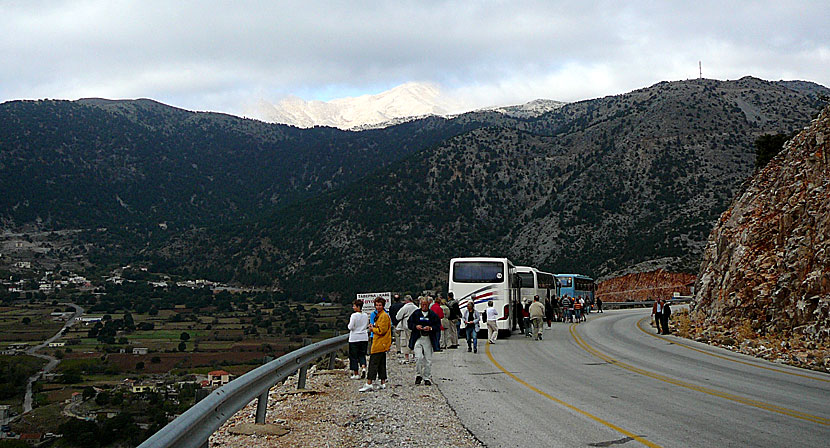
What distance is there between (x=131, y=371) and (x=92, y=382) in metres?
3.77

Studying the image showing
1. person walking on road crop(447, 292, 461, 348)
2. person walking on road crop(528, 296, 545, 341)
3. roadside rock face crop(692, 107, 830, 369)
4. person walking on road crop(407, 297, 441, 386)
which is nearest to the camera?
person walking on road crop(407, 297, 441, 386)

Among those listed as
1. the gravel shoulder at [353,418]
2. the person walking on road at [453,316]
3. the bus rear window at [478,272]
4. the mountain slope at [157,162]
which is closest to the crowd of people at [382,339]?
the gravel shoulder at [353,418]

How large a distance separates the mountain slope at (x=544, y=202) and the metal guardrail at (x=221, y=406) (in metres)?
69.4

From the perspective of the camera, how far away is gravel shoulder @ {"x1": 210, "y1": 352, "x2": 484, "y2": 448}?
9023 mm

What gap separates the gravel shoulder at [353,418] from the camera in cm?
902

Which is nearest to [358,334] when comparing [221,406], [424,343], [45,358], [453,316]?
[424,343]

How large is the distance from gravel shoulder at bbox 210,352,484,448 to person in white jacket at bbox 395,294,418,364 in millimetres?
3913

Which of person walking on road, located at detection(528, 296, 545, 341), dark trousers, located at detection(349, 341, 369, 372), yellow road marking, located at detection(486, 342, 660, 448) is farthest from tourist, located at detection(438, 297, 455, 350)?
dark trousers, located at detection(349, 341, 369, 372)

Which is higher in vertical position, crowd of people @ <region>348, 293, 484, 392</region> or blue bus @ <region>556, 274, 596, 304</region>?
blue bus @ <region>556, 274, 596, 304</region>

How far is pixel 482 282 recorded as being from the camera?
2919 cm

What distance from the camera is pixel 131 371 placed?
26.6 m

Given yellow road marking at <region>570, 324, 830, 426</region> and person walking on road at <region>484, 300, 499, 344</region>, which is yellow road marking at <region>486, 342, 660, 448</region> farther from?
person walking on road at <region>484, 300, 499, 344</region>

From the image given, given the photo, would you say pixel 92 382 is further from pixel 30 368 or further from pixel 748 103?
pixel 748 103

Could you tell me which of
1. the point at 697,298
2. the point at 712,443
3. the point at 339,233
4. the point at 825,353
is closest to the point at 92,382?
the point at 712,443
